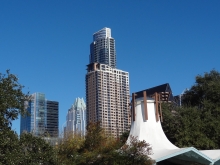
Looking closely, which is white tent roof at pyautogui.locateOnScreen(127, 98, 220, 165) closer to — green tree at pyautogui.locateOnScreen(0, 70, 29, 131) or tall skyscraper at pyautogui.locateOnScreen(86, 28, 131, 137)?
green tree at pyautogui.locateOnScreen(0, 70, 29, 131)

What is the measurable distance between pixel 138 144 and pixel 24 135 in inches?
308

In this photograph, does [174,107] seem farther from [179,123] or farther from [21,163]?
[21,163]

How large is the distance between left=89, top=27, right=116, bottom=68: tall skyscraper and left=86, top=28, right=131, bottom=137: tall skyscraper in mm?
57023

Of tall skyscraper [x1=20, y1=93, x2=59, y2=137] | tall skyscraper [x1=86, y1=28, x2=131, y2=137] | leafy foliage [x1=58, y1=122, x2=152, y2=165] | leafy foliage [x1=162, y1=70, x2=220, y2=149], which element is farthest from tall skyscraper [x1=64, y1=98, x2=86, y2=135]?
leafy foliage [x1=58, y1=122, x2=152, y2=165]

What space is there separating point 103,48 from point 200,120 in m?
143

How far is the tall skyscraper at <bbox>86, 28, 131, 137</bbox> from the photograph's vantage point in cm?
9538

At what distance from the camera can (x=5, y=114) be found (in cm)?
1259

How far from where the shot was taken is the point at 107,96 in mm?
101688

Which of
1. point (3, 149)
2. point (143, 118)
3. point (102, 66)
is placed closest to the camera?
point (3, 149)

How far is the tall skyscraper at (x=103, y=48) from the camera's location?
170 meters

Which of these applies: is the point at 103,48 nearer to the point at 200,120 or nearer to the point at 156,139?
the point at 200,120

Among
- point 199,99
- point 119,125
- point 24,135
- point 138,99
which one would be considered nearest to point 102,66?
point 119,125

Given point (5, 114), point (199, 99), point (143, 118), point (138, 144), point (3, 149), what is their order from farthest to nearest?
point (199, 99) → point (143, 118) → point (138, 144) → point (5, 114) → point (3, 149)

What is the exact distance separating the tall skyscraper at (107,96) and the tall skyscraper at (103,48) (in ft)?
187
